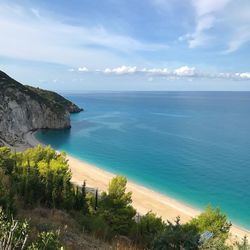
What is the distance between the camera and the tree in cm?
3779

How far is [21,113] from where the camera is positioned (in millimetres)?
118938

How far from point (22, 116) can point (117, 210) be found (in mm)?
88770

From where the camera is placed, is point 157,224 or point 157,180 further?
point 157,180

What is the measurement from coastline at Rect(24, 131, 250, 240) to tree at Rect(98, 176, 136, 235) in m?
14.1

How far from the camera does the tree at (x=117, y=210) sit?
37787mm

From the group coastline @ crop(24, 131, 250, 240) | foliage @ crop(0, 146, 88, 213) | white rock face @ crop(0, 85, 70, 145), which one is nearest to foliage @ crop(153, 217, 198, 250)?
foliage @ crop(0, 146, 88, 213)

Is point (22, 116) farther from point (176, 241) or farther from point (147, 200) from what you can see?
point (176, 241)

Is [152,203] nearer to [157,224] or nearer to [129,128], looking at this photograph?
[157,224]

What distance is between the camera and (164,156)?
92500 mm

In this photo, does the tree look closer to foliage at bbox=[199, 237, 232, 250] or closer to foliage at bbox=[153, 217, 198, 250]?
foliage at bbox=[153, 217, 198, 250]

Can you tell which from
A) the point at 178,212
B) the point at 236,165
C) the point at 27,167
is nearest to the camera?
the point at 27,167

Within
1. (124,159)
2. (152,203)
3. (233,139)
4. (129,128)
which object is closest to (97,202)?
(152,203)

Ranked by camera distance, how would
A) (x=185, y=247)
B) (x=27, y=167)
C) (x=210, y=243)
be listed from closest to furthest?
(x=210, y=243)
(x=185, y=247)
(x=27, y=167)

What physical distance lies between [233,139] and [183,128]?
28.8m
